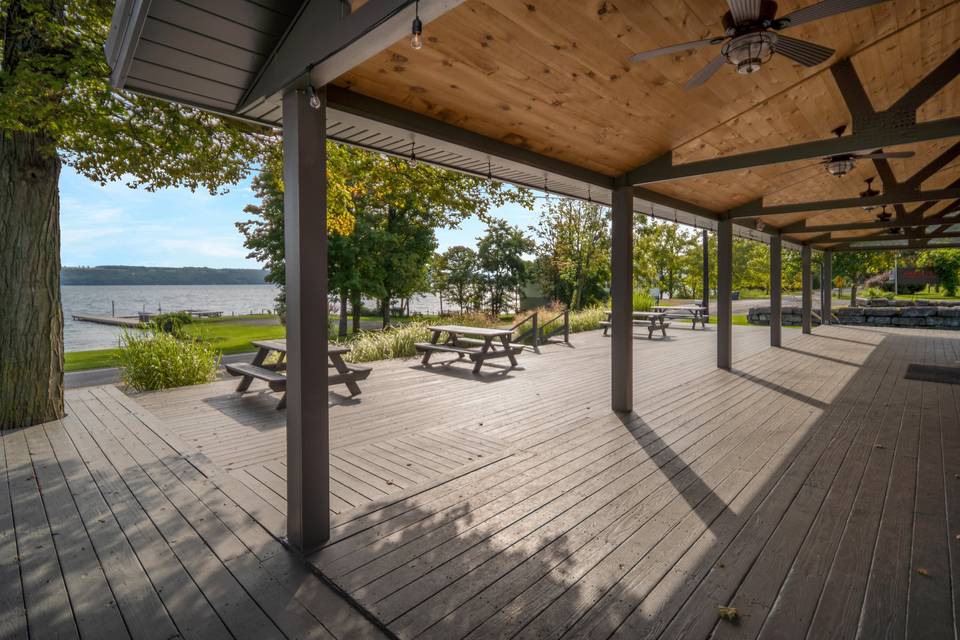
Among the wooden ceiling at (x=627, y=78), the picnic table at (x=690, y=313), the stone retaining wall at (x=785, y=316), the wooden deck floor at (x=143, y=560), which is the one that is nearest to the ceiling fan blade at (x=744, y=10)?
the wooden ceiling at (x=627, y=78)

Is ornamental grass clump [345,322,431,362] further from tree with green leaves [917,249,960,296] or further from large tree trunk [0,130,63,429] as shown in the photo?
tree with green leaves [917,249,960,296]

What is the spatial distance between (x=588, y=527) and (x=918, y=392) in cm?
591

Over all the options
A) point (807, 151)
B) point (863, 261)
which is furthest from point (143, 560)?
point (863, 261)

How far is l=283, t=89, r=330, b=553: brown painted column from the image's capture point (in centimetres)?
228

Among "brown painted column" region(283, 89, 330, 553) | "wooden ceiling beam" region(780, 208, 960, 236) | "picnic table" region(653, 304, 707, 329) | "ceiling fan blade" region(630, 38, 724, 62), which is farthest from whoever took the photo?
"picnic table" region(653, 304, 707, 329)

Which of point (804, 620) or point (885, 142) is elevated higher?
point (885, 142)

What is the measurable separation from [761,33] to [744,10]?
149 mm

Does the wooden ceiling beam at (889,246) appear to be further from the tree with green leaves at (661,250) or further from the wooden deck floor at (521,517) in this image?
the wooden deck floor at (521,517)

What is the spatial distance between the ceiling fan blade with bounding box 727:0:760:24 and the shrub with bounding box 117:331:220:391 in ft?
22.3

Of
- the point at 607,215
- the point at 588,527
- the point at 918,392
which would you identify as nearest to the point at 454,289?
the point at 607,215

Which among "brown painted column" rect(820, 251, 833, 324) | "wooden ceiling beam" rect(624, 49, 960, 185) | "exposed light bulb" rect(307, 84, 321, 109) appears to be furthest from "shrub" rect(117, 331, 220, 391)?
"brown painted column" rect(820, 251, 833, 324)

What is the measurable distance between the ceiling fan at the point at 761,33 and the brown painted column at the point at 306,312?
180 cm

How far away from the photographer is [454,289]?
26234 millimetres

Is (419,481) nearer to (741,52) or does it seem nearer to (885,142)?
(741,52)
